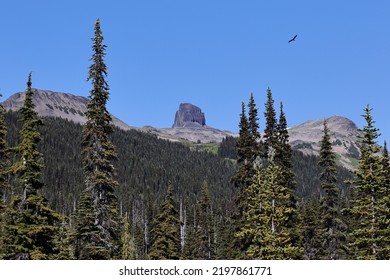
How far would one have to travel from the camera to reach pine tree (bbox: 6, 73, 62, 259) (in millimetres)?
24172

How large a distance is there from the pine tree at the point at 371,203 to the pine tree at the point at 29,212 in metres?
17.0

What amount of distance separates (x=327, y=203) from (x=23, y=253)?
2722 cm

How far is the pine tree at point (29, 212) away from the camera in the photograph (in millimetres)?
24172

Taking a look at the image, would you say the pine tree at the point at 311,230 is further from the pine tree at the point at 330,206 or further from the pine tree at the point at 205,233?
the pine tree at the point at 330,206

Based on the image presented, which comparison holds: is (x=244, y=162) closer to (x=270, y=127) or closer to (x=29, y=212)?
(x=270, y=127)

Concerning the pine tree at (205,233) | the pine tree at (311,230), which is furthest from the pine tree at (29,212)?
the pine tree at (205,233)

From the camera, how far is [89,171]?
2758cm

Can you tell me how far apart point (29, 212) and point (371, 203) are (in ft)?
62.5

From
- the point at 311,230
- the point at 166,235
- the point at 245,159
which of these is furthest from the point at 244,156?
the point at 311,230

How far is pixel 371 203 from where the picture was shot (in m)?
27.1

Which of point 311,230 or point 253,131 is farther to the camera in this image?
point 311,230

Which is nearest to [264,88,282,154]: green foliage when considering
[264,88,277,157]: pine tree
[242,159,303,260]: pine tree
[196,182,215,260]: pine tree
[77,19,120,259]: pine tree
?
Answer: [264,88,277,157]: pine tree

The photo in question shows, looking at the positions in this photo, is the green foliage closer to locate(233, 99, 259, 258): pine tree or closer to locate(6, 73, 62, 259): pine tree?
locate(233, 99, 259, 258): pine tree
